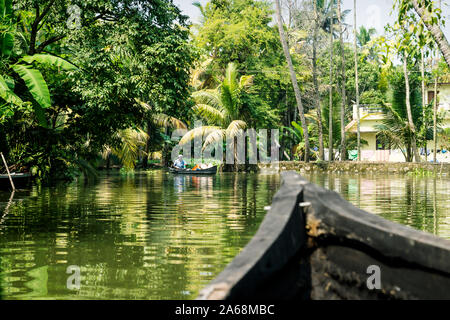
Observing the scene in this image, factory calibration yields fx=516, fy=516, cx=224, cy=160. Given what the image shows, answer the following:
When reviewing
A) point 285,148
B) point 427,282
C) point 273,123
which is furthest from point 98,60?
point 285,148

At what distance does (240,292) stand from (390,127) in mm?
26272

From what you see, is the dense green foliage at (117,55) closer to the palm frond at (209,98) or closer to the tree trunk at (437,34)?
the tree trunk at (437,34)

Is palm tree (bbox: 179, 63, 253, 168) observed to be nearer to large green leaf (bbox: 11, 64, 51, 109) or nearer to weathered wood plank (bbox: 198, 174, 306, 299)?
large green leaf (bbox: 11, 64, 51, 109)

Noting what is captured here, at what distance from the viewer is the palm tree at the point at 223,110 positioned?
1079 inches

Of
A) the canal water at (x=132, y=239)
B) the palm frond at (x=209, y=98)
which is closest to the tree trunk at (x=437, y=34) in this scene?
the canal water at (x=132, y=239)

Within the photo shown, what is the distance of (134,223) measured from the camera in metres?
7.98

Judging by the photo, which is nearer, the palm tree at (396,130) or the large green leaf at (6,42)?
the large green leaf at (6,42)

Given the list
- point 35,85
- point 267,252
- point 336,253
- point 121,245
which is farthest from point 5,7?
point 267,252

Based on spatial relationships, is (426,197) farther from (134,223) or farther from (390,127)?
(390,127)

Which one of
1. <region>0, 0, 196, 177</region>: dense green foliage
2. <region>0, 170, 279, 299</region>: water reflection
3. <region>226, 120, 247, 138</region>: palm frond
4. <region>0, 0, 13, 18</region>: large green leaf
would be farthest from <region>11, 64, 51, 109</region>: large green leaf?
<region>226, 120, 247, 138</region>: palm frond

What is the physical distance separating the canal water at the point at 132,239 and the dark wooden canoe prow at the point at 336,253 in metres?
1.71

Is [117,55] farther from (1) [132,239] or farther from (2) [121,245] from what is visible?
(2) [121,245]

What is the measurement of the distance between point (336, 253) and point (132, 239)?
4449mm
